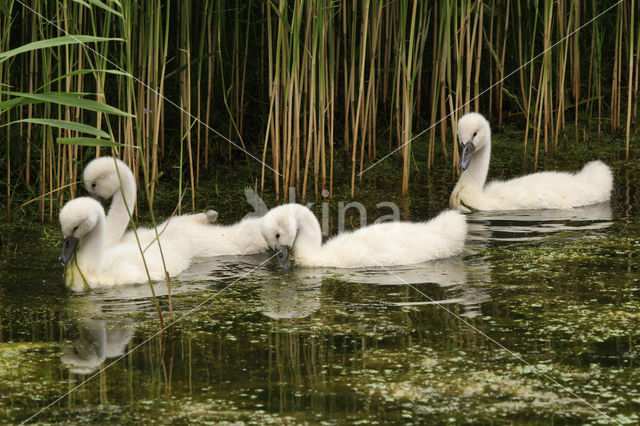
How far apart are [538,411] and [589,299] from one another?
1.63 m

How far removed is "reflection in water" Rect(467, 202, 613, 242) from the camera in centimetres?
696

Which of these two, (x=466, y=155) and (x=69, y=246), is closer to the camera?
(x=69, y=246)

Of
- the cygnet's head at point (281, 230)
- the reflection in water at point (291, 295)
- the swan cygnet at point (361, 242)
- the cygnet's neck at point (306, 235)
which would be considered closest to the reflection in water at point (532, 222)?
the swan cygnet at point (361, 242)

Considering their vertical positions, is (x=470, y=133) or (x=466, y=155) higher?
(x=470, y=133)

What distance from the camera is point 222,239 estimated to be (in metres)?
6.69

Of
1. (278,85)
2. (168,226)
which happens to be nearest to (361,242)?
(168,226)

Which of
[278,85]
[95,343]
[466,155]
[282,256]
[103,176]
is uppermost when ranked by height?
[278,85]

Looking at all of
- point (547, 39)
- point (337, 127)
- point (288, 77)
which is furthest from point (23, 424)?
point (337, 127)

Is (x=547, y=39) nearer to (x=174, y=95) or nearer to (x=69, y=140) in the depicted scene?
(x=174, y=95)

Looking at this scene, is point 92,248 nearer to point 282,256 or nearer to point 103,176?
point 103,176

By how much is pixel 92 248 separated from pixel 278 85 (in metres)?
2.41

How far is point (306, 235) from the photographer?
6348 mm

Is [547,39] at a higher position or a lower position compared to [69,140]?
higher

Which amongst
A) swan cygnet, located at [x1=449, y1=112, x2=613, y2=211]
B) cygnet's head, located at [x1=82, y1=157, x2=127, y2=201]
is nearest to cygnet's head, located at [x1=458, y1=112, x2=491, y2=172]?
swan cygnet, located at [x1=449, y1=112, x2=613, y2=211]
